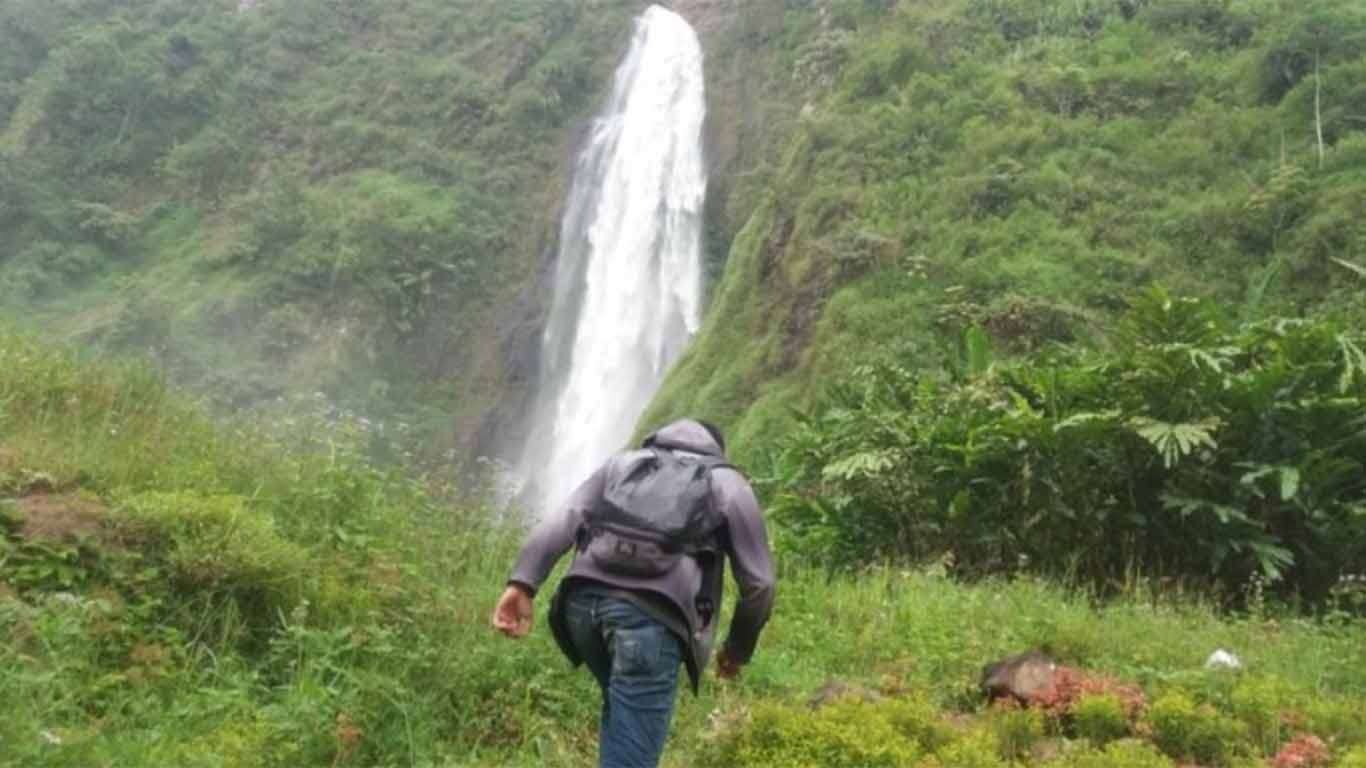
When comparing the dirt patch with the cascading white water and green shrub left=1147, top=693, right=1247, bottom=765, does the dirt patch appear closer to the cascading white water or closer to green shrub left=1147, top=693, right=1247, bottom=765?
green shrub left=1147, top=693, right=1247, bottom=765

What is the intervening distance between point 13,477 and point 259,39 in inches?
1945

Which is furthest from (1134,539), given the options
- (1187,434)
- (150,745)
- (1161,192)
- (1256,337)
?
(1161,192)

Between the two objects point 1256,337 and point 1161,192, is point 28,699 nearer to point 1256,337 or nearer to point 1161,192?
point 1256,337

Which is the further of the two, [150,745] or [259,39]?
[259,39]

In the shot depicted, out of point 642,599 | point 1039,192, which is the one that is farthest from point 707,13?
point 642,599

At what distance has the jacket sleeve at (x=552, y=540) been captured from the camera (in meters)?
3.72

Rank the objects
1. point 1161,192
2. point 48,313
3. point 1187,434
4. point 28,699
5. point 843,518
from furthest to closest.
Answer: point 48,313 < point 1161,192 < point 843,518 < point 1187,434 < point 28,699

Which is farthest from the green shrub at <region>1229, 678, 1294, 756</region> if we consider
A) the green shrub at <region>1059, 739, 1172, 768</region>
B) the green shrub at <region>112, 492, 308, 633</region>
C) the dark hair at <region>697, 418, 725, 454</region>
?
the green shrub at <region>112, 492, 308, 633</region>

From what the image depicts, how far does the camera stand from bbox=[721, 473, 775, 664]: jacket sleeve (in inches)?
144

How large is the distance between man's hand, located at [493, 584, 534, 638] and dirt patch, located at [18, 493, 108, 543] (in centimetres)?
276

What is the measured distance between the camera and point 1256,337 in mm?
7918

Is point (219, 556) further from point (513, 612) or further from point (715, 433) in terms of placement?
point (715, 433)

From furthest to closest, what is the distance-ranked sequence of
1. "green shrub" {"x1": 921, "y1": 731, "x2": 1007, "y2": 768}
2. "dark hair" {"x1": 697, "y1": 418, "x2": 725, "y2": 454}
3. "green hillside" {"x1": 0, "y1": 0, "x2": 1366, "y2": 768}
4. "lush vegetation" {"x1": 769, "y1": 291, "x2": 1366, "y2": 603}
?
"lush vegetation" {"x1": 769, "y1": 291, "x2": 1366, "y2": 603} < "green hillside" {"x1": 0, "y1": 0, "x2": 1366, "y2": 768} < "green shrub" {"x1": 921, "y1": 731, "x2": 1007, "y2": 768} < "dark hair" {"x1": 697, "y1": 418, "x2": 725, "y2": 454}

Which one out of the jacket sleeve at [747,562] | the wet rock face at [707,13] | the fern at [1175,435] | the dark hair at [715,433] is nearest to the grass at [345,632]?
the fern at [1175,435]
